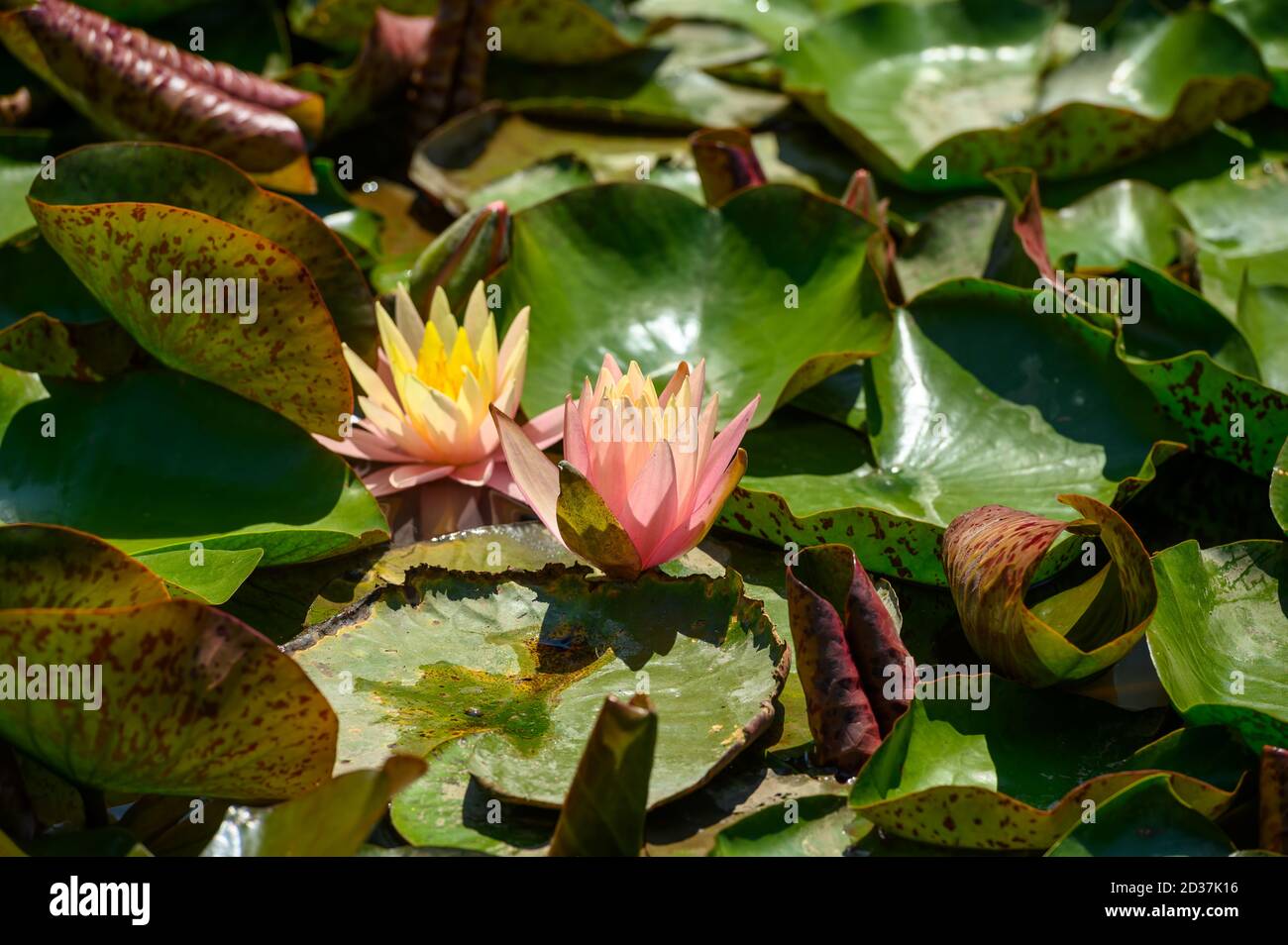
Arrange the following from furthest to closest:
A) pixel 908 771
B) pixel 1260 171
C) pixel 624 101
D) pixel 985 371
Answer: pixel 624 101, pixel 1260 171, pixel 985 371, pixel 908 771

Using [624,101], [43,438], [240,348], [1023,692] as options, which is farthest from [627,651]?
[624,101]

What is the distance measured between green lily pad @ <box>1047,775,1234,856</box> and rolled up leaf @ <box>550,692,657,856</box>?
0.49 metres

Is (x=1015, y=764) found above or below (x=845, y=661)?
below

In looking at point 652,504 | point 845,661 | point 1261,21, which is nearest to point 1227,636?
point 845,661

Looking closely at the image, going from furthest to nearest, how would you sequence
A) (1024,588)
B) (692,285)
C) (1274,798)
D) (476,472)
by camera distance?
(692,285)
(476,472)
(1024,588)
(1274,798)

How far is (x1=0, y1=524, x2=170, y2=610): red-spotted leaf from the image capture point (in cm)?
159

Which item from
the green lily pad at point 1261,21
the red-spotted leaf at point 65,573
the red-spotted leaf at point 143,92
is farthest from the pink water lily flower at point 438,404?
the green lily pad at point 1261,21

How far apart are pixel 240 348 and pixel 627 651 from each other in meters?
0.78

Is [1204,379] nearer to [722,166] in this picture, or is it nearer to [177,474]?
[722,166]

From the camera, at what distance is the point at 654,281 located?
2.46 metres

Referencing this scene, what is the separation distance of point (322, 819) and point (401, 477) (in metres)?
0.83

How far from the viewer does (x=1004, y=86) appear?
11.1 ft

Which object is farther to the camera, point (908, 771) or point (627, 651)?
point (627, 651)

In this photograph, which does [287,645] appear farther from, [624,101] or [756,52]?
[756,52]
